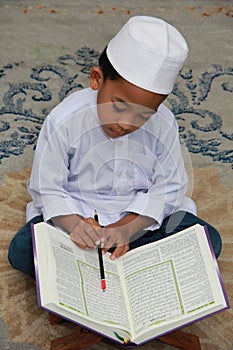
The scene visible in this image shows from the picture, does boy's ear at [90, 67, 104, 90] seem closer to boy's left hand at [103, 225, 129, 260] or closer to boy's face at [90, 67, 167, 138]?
boy's face at [90, 67, 167, 138]

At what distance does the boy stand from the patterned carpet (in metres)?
0.11

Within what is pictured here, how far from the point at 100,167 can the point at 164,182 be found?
157 millimetres

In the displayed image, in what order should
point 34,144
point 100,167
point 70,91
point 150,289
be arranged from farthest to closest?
point 70,91, point 34,144, point 100,167, point 150,289

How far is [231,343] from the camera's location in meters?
1.35

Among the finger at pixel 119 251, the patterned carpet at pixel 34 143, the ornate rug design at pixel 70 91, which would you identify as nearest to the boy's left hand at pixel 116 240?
the finger at pixel 119 251

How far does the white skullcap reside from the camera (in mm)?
1141

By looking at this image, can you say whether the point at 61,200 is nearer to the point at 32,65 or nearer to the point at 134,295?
the point at 134,295

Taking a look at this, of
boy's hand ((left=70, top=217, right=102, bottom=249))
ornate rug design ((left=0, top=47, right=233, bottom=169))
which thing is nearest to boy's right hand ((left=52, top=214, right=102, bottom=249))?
boy's hand ((left=70, top=217, right=102, bottom=249))

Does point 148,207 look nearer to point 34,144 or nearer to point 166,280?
point 166,280

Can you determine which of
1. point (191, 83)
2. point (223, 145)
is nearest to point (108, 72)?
point (223, 145)

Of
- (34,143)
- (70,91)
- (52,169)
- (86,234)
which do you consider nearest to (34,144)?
(34,143)

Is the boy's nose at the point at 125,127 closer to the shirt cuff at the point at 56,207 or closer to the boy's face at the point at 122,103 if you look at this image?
the boy's face at the point at 122,103

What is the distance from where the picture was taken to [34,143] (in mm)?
1838

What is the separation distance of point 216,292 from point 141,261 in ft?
0.59
